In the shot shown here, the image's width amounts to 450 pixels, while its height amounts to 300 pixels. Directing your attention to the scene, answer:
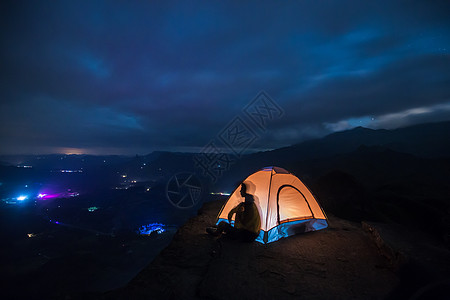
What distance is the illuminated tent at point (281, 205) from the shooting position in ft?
22.7

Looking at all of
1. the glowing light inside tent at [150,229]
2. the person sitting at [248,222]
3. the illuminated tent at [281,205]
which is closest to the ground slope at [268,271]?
the person sitting at [248,222]

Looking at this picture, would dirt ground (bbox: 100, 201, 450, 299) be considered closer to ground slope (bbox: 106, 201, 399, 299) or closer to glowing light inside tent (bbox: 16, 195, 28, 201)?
ground slope (bbox: 106, 201, 399, 299)

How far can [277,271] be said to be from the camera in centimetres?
479

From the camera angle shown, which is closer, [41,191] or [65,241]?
[65,241]

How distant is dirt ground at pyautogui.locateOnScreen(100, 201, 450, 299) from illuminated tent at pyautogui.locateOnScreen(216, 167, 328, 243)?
49cm

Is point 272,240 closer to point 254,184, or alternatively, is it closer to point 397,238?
point 254,184

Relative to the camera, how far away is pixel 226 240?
662 centimetres

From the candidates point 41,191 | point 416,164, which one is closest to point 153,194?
point 41,191

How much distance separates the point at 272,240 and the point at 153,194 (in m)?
97.9

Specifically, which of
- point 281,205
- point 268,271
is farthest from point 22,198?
point 268,271
